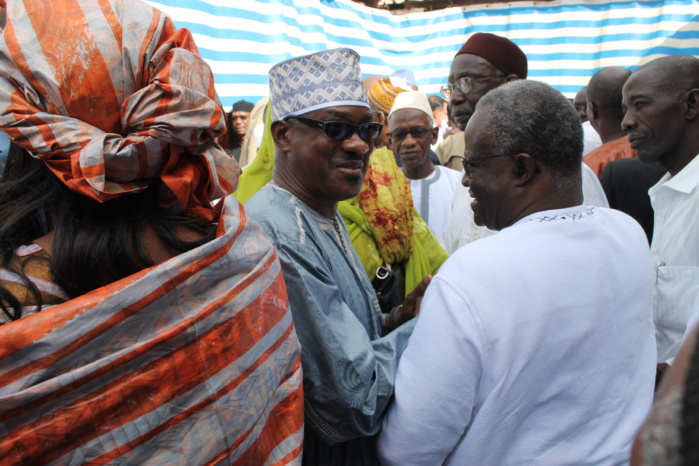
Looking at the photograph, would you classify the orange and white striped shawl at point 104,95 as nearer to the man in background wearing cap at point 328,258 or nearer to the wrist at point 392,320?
the man in background wearing cap at point 328,258

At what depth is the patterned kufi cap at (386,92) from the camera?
15.4 ft

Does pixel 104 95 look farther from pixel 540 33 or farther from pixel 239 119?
pixel 540 33

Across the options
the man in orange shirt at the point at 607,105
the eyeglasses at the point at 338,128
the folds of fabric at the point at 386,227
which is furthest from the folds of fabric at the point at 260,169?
the man in orange shirt at the point at 607,105

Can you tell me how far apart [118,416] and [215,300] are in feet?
0.89

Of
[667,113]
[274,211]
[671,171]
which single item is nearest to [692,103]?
[667,113]

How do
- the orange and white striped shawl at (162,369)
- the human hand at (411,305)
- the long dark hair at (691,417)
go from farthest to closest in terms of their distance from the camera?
the human hand at (411,305)
the orange and white striped shawl at (162,369)
the long dark hair at (691,417)

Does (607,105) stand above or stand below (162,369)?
below

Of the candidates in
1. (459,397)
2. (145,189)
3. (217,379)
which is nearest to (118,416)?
(217,379)

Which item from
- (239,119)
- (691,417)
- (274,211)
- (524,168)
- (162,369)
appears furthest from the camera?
(239,119)

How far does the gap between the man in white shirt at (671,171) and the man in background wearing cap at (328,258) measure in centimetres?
126

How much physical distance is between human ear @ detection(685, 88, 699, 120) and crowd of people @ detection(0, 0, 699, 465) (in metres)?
0.70

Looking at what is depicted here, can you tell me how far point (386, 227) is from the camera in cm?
273

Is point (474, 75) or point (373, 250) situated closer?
point (373, 250)

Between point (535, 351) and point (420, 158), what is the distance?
111 inches
